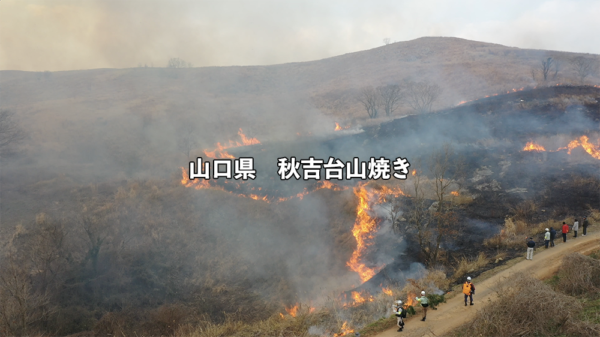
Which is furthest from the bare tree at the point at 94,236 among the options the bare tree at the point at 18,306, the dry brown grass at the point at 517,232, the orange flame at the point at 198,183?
the dry brown grass at the point at 517,232

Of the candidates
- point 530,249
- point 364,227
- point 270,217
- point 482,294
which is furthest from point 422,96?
point 482,294

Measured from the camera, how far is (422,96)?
53219mm

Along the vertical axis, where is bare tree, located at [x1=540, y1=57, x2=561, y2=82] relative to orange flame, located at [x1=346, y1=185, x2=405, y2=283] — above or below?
above

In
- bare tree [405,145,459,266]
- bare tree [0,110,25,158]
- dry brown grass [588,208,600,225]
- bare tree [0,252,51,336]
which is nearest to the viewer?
bare tree [0,252,51,336]

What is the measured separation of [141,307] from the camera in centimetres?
1938

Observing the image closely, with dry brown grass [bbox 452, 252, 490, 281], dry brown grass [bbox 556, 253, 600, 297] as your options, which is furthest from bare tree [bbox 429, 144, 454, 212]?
dry brown grass [bbox 556, 253, 600, 297]

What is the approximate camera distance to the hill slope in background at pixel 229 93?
46.8 metres

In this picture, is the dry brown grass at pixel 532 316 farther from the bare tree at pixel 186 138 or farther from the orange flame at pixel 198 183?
the bare tree at pixel 186 138

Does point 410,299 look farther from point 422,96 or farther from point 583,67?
point 583,67

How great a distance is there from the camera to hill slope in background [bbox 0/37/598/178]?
46.8 meters

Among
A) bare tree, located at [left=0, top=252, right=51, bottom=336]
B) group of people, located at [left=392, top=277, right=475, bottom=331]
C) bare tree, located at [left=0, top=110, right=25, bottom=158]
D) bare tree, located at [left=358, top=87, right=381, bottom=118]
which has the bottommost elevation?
bare tree, located at [left=0, top=252, right=51, bottom=336]

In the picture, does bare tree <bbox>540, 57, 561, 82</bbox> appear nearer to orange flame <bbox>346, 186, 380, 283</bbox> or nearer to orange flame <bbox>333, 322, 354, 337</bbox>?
orange flame <bbox>346, 186, 380, 283</bbox>

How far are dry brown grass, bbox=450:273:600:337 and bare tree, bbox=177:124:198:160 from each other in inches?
1385

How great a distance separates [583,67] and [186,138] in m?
74.1
